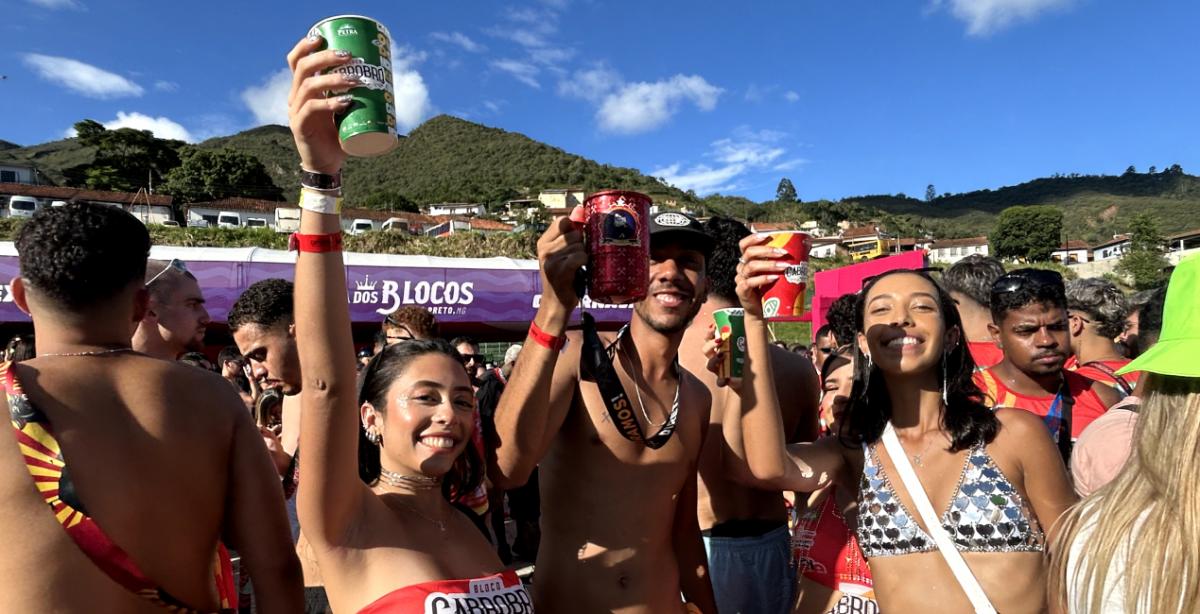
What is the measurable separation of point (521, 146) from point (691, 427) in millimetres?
124941

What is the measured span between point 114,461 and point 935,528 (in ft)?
7.29

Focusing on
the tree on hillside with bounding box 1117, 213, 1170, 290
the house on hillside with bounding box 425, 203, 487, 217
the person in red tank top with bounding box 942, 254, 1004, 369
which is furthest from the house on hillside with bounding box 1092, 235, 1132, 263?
the person in red tank top with bounding box 942, 254, 1004, 369

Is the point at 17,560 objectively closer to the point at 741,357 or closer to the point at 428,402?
the point at 428,402

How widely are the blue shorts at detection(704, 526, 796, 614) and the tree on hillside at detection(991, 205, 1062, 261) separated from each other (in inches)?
Result: 3737

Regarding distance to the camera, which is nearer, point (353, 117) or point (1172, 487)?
point (1172, 487)

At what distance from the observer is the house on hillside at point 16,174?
74.5 metres

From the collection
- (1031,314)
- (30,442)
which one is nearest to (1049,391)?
(1031,314)

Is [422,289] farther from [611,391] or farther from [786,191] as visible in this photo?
[786,191]

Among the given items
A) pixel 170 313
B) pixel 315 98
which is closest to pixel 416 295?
pixel 170 313

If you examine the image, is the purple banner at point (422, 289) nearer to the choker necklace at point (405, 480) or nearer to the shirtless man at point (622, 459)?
the shirtless man at point (622, 459)

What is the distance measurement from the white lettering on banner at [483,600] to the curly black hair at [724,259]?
→ 190 centimetres

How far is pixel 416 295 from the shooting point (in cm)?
Answer: 1434

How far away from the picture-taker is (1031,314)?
10.8ft

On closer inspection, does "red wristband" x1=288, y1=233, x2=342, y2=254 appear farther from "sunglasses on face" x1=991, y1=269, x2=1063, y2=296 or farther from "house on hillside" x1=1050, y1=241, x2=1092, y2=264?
"house on hillside" x1=1050, y1=241, x2=1092, y2=264
